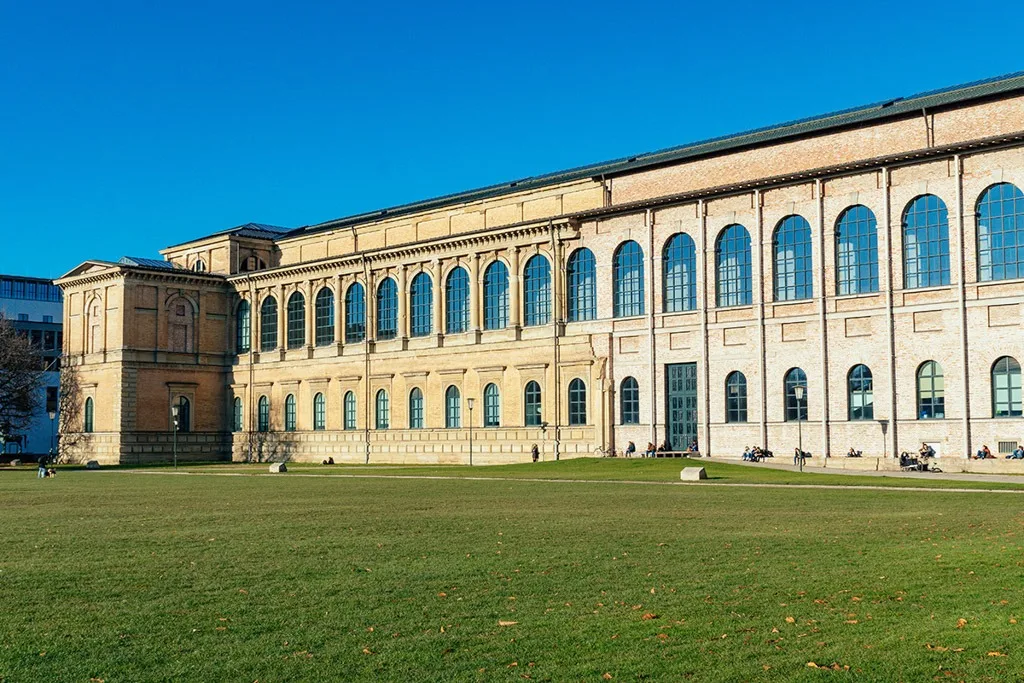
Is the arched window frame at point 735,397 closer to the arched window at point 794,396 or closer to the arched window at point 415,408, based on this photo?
the arched window at point 794,396

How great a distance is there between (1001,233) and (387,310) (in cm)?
4101

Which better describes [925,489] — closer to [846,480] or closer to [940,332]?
[846,480]

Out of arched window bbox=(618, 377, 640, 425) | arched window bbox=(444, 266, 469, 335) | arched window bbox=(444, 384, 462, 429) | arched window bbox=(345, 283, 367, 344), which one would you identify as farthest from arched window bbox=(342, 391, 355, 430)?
arched window bbox=(618, 377, 640, 425)

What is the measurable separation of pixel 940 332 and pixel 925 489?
62.9 feet

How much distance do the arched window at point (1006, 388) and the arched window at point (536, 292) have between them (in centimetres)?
2613

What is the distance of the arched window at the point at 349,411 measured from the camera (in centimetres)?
8300

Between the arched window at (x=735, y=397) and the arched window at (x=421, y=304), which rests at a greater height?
the arched window at (x=421, y=304)

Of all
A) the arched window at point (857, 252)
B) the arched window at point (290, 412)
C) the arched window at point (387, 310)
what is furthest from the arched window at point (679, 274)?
the arched window at point (290, 412)

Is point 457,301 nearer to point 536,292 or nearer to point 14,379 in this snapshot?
point 536,292

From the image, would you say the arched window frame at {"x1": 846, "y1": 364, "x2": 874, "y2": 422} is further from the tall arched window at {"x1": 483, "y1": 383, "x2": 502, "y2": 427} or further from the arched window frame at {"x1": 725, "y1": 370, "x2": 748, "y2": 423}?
the tall arched window at {"x1": 483, "y1": 383, "x2": 502, "y2": 427}

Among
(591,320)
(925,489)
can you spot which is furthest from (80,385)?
(925,489)

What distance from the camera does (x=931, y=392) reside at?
5447 cm

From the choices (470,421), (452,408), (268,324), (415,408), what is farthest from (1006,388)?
(268,324)

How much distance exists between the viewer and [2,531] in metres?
24.4
